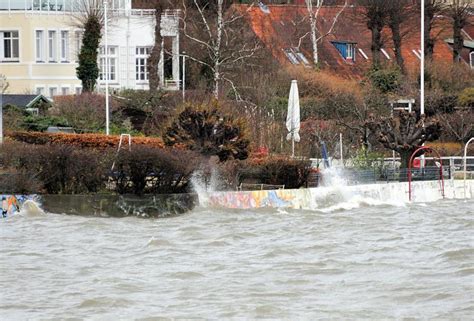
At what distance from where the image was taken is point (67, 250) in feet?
82.5

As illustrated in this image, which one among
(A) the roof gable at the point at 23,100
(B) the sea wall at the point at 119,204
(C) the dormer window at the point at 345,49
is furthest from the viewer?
(C) the dormer window at the point at 345,49

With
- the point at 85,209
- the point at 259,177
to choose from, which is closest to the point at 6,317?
the point at 85,209

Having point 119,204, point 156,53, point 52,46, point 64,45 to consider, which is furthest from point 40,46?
point 119,204

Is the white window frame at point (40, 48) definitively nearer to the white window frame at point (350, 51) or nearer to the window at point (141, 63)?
the window at point (141, 63)

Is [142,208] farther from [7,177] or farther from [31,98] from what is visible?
[31,98]

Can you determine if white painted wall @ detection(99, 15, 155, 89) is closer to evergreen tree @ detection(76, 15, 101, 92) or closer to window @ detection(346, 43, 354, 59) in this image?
evergreen tree @ detection(76, 15, 101, 92)

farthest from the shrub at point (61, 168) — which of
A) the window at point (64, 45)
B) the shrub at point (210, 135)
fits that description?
the window at point (64, 45)

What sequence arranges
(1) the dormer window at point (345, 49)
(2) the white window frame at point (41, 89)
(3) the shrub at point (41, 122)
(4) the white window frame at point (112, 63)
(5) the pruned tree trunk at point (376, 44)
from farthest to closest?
(1) the dormer window at point (345, 49) < (4) the white window frame at point (112, 63) < (2) the white window frame at point (41, 89) < (5) the pruned tree trunk at point (376, 44) < (3) the shrub at point (41, 122)

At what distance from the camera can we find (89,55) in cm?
6294

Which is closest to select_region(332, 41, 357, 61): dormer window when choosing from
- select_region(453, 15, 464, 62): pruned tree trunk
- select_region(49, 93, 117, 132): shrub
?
select_region(453, 15, 464, 62): pruned tree trunk

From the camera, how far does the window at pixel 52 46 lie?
7050 cm

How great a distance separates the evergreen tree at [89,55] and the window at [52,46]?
7.42 metres

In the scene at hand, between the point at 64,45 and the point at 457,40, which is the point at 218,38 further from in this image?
the point at 457,40

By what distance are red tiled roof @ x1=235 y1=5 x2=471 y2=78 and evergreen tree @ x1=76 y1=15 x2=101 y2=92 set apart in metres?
9.19
